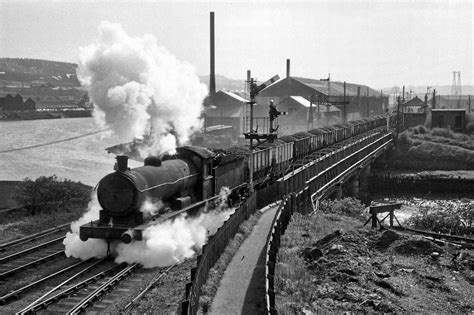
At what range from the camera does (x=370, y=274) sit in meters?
17.7

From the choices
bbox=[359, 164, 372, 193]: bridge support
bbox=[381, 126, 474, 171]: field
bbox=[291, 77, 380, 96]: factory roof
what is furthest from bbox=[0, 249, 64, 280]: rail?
bbox=[291, 77, 380, 96]: factory roof

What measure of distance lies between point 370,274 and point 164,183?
830 centimetres

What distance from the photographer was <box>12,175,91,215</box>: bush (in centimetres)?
2890

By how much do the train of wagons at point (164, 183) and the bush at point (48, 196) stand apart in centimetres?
995

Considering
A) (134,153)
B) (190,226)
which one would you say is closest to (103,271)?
(190,226)

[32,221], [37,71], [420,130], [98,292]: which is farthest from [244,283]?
[37,71]

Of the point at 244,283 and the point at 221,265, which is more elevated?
the point at 221,265

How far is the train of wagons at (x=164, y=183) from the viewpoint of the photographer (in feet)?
58.1

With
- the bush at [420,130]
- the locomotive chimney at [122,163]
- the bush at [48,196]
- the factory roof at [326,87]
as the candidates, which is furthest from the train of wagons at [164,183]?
the factory roof at [326,87]

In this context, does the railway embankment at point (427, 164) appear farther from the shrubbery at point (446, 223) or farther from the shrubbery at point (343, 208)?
the shrubbery at point (446, 223)

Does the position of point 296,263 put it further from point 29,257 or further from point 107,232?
point 29,257

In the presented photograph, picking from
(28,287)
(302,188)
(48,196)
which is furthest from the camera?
(302,188)

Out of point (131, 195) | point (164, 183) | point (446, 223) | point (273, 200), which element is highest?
point (164, 183)

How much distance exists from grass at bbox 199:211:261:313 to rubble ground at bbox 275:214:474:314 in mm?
1768
